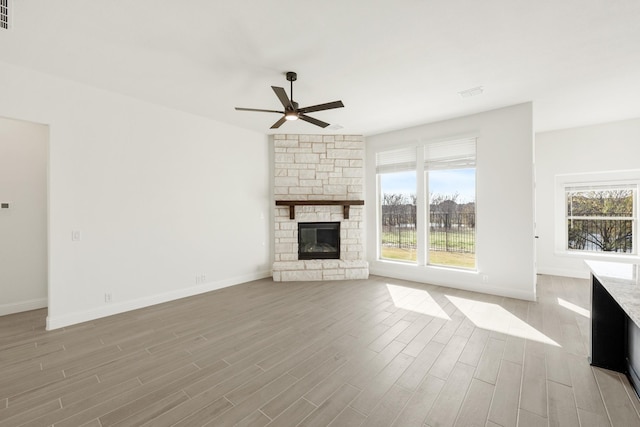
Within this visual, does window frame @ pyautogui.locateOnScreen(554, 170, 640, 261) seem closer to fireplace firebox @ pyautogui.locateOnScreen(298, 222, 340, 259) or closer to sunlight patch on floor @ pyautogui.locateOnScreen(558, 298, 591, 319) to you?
sunlight patch on floor @ pyautogui.locateOnScreen(558, 298, 591, 319)

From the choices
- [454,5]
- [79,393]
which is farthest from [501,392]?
[79,393]

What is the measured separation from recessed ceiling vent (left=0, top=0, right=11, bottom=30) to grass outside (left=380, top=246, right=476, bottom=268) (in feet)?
18.9

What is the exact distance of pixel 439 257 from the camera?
5.05 metres

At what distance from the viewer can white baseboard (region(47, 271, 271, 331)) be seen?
321 cm

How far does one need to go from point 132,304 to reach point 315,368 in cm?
298

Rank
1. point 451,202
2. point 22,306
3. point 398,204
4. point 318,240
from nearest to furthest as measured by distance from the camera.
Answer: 1. point 22,306
2. point 451,202
3. point 398,204
4. point 318,240

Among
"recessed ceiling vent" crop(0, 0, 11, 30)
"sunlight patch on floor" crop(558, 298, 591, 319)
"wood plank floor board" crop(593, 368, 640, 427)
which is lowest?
"wood plank floor board" crop(593, 368, 640, 427)

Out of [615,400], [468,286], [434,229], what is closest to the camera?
[615,400]

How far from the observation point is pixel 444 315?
3.46 meters

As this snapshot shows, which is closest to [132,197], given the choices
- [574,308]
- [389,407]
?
[389,407]

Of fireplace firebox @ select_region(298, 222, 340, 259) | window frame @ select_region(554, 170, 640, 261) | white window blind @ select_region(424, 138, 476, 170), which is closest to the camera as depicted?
white window blind @ select_region(424, 138, 476, 170)

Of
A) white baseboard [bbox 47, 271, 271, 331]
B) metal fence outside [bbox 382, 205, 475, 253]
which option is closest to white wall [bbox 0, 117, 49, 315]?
white baseboard [bbox 47, 271, 271, 331]

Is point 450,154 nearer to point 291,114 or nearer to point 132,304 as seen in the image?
point 291,114

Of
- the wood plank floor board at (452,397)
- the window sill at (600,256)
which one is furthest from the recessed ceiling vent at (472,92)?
the window sill at (600,256)
